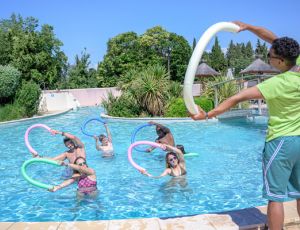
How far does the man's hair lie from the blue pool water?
4.10 m

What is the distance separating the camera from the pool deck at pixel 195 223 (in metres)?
3.93

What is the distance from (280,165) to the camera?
310cm

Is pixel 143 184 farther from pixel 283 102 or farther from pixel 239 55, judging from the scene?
pixel 239 55

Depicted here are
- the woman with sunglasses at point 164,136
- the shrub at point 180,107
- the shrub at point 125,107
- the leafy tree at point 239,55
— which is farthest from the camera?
the leafy tree at point 239,55

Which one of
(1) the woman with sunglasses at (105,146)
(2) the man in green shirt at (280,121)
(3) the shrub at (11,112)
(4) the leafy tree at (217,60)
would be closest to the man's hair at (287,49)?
(2) the man in green shirt at (280,121)

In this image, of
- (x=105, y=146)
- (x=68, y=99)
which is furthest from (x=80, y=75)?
(x=105, y=146)

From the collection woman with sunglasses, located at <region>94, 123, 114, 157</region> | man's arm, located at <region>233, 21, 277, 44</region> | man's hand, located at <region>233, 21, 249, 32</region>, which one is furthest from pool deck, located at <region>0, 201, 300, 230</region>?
woman with sunglasses, located at <region>94, 123, 114, 157</region>

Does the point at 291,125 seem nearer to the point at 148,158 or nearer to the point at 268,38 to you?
the point at 268,38

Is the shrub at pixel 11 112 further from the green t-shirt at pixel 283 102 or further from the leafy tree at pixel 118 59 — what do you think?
the leafy tree at pixel 118 59

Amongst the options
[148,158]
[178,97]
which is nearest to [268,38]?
[148,158]

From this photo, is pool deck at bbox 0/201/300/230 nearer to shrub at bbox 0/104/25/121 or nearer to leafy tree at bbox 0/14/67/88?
shrub at bbox 0/104/25/121

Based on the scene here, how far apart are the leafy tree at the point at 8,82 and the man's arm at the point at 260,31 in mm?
19492

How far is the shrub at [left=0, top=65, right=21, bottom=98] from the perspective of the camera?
21125 millimetres

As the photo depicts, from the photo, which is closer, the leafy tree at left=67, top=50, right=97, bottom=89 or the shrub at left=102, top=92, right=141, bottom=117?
the shrub at left=102, top=92, right=141, bottom=117
